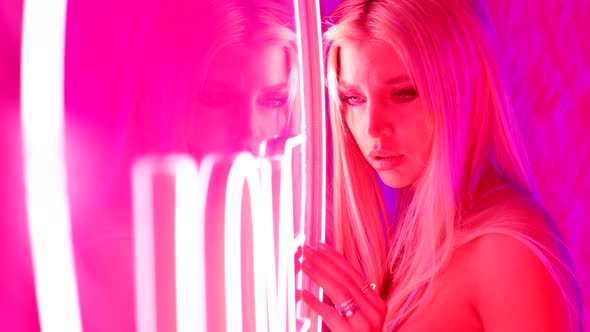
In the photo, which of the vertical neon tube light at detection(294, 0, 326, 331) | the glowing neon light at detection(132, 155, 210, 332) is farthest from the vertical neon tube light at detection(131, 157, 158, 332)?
the vertical neon tube light at detection(294, 0, 326, 331)

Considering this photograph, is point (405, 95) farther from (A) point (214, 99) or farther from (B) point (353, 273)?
(A) point (214, 99)

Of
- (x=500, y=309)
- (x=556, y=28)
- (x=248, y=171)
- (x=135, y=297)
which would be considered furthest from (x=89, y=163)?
(x=556, y=28)

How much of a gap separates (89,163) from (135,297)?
120 mm

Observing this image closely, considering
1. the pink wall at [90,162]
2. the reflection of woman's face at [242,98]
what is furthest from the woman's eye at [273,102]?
the pink wall at [90,162]

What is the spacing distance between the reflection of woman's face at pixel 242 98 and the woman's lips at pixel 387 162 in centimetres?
74

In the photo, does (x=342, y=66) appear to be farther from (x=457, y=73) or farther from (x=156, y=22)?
(x=156, y=22)

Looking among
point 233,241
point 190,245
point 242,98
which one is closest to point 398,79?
point 242,98

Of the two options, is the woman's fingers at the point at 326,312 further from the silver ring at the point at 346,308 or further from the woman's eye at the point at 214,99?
the woman's eye at the point at 214,99

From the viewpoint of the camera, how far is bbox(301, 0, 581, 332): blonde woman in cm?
133

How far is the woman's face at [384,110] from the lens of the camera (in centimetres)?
150

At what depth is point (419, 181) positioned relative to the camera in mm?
1597

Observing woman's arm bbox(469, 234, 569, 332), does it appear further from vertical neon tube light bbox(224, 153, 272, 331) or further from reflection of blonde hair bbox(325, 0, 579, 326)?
vertical neon tube light bbox(224, 153, 272, 331)

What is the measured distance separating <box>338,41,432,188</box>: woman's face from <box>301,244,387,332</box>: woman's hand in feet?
1.77

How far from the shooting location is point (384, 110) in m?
1.55
